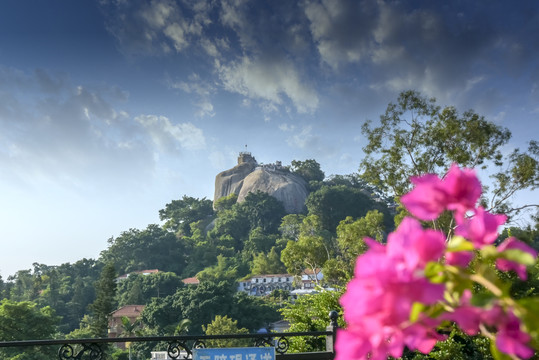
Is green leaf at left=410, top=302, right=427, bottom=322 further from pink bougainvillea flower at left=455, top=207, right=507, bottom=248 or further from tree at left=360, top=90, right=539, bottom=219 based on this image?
tree at left=360, top=90, right=539, bottom=219

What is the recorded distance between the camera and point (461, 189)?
498mm

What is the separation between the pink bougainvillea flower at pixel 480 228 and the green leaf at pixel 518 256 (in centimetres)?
4

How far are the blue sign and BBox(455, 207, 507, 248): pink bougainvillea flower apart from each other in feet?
10.2

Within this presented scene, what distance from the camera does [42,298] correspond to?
40.1 metres

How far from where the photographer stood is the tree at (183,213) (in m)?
61.9

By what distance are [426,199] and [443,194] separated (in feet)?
0.08

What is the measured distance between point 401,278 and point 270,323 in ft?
100

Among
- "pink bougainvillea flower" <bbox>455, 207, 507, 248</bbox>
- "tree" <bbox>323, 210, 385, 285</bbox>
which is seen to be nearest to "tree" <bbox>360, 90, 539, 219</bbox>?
"tree" <bbox>323, 210, 385, 285</bbox>

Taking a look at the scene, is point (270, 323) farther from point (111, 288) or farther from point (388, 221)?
point (388, 221)

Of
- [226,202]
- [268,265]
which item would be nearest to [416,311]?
[268,265]

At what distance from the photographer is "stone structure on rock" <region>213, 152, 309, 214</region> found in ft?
183

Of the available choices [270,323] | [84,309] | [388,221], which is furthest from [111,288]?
[388,221]

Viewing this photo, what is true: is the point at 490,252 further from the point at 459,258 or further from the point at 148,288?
the point at 148,288

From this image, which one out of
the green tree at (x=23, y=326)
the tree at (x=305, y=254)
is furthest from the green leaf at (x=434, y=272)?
the green tree at (x=23, y=326)
